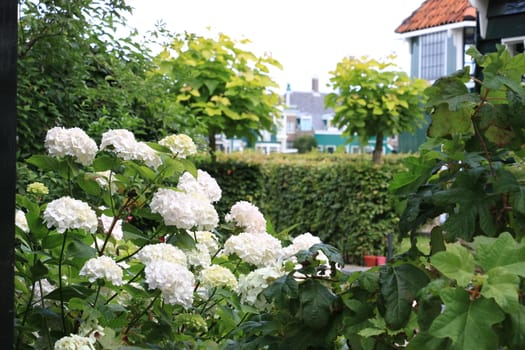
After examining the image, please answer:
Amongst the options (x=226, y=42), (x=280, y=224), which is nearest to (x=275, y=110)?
(x=226, y=42)

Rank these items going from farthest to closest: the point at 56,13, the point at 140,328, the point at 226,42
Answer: the point at 226,42, the point at 56,13, the point at 140,328

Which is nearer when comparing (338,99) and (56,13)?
(56,13)

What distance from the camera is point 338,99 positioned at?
1049 cm

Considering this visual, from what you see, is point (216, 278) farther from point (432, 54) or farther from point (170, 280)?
point (432, 54)

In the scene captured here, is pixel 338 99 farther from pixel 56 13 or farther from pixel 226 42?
pixel 56 13

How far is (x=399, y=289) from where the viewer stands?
136 centimetres

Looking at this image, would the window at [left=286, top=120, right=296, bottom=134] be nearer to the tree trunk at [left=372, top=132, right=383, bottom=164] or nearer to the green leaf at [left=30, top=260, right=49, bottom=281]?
the tree trunk at [left=372, top=132, right=383, bottom=164]

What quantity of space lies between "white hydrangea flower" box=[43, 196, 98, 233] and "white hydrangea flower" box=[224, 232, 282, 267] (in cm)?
46

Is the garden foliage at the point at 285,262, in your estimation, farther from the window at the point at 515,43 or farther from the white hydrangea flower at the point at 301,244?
the window at the point at 515,43

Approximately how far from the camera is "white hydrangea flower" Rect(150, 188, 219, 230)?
1729 millimetres

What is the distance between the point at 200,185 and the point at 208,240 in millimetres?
191

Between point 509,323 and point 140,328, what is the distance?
99cm

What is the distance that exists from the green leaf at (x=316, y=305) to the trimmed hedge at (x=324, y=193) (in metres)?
7.64

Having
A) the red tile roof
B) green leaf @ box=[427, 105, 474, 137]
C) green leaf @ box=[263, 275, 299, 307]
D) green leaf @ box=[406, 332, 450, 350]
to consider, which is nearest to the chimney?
the red tile roof
